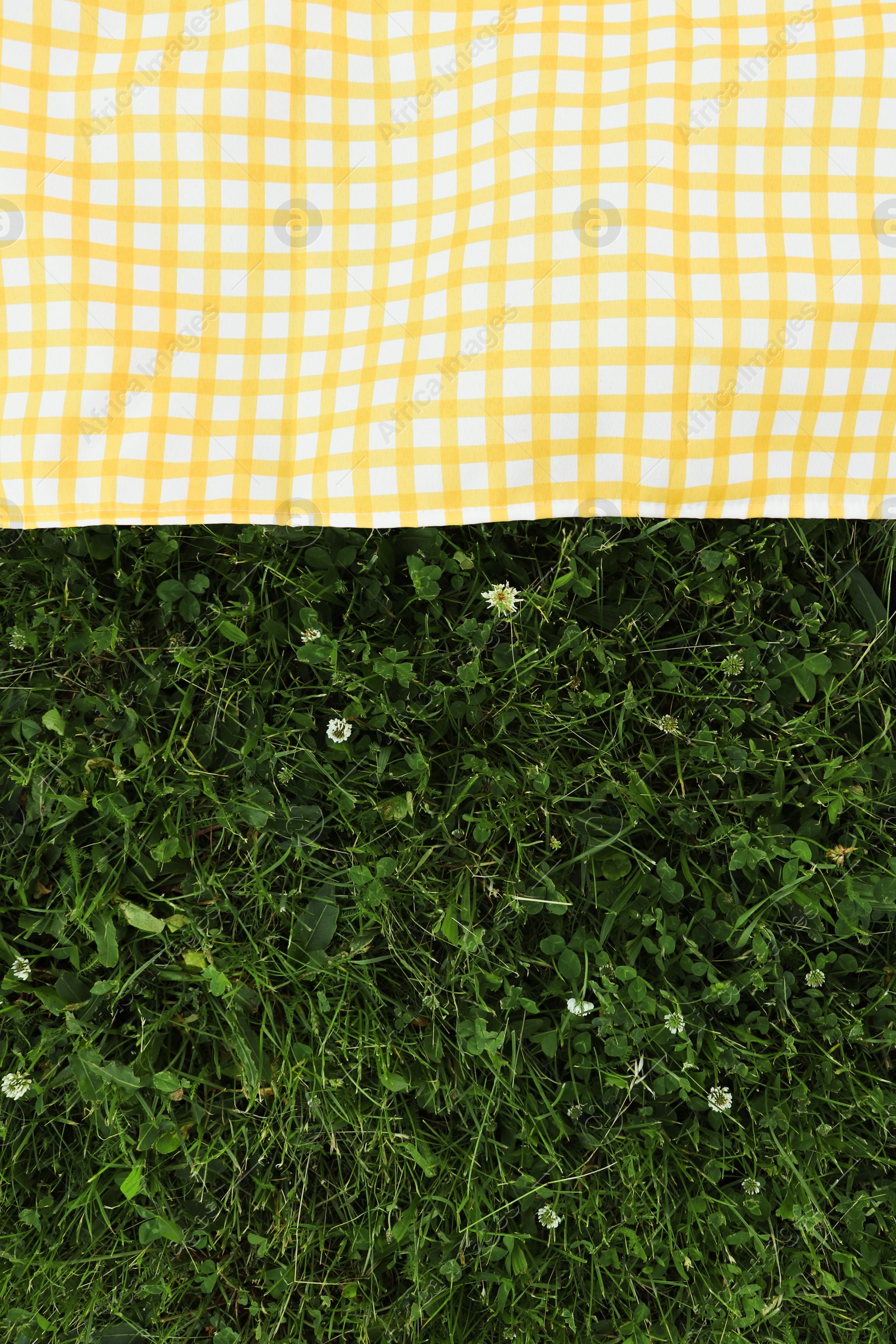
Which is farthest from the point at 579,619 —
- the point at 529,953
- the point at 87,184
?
the point at 87,184

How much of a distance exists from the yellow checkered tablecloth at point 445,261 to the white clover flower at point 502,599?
8.8 inches

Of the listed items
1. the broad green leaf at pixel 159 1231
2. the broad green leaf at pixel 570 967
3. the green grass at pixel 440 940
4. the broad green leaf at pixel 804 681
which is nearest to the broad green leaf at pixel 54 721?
the green grass at pixel 440 940

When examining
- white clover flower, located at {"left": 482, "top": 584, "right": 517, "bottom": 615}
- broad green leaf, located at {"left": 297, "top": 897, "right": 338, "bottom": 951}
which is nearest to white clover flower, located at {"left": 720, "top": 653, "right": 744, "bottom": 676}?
white clover flower, located at {"left": 482, "top": 584, "right": 517, "bottom": 615}

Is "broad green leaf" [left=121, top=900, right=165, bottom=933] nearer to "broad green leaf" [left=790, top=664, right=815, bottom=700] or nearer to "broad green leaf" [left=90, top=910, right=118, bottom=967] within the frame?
"broad green leaf" [left=90, top=910, right=118, bottom=967]

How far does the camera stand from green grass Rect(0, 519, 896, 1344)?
4.78ft

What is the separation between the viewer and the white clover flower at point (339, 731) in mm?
1460

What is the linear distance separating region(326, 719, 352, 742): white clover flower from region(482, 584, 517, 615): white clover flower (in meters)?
0.36

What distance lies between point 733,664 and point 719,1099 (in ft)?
2.67

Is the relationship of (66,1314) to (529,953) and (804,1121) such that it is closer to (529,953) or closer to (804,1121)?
(529,953)

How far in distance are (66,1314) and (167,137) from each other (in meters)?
2.11

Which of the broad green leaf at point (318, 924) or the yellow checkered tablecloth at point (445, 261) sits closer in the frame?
the yellow checkered tablecloth at point (445, 261)

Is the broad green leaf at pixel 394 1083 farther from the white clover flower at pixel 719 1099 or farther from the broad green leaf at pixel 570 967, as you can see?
the white clover flower at pixel 719 1099

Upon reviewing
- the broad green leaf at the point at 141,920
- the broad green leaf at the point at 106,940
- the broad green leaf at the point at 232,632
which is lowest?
the broad green leaf at the point at 106,940

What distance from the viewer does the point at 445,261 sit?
1.30 m
